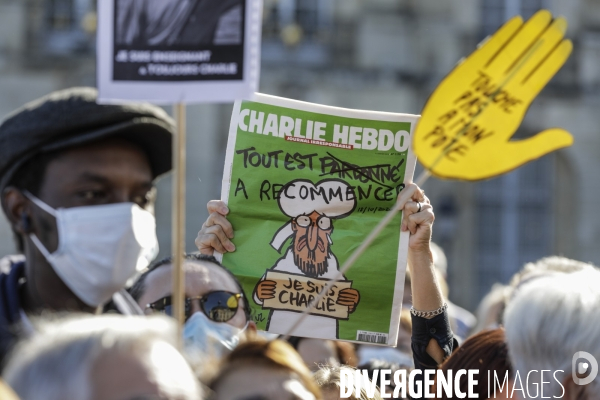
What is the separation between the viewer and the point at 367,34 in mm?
17938

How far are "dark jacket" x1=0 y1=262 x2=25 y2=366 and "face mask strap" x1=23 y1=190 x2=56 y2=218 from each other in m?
0.17

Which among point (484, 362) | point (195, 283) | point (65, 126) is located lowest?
point (484, 362)

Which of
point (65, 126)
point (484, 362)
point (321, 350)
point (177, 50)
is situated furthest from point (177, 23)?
point (321, 350)

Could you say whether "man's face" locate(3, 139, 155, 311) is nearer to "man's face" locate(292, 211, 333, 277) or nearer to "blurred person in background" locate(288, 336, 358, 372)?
"man's face" locate(292, 211, 333, 277)

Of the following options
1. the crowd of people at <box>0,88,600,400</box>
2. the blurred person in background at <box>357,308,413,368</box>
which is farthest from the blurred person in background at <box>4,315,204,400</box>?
the blurred person in background at <box>357,308,413,368</box>

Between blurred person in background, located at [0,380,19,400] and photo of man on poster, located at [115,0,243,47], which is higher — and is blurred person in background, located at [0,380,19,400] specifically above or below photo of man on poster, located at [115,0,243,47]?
below

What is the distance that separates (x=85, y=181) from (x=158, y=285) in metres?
0.41

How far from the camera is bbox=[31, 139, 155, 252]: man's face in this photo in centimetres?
302

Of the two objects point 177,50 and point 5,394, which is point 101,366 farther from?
point 177,50

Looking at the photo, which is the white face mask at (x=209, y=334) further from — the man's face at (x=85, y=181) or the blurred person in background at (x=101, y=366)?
the blurred person in background at (x=101, y=366)

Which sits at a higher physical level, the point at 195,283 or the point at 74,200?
the point at 74,200

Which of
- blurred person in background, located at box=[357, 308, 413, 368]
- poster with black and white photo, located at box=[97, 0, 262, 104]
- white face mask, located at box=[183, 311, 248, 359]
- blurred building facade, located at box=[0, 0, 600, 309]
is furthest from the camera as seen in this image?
blurred building facade, located at box=[0, 0, 600, 309]

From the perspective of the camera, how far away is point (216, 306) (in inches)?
124

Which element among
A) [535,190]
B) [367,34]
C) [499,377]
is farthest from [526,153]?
[535,190]
